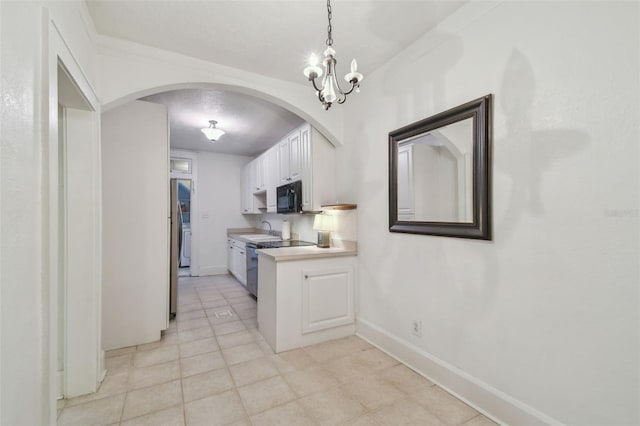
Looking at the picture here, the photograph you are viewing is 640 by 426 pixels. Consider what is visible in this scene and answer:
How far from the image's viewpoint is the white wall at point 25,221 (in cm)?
83

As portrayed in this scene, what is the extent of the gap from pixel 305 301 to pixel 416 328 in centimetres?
100

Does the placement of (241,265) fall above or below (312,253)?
below

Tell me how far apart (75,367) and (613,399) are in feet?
10.1

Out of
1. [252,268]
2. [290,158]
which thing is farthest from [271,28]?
[252,268]

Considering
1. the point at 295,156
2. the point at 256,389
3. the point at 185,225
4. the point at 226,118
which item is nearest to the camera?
the point at 256,389

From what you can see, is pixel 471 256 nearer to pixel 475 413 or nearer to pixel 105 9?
pixel 475 413

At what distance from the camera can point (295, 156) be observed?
11.7 feet

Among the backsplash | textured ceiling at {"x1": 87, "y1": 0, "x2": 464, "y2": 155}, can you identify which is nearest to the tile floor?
the backsplash

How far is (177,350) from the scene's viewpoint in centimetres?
255

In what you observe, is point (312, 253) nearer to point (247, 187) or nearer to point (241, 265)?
point (241, 265)

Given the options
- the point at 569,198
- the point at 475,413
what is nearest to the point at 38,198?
the point at 569,198

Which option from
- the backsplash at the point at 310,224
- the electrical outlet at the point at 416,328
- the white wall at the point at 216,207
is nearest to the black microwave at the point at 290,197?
the backsplash at the point at 310,224

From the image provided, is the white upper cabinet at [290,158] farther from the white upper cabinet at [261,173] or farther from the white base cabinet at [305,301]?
Answer: the white base cabinet at [305,301]

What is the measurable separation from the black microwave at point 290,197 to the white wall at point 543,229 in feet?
5.45
